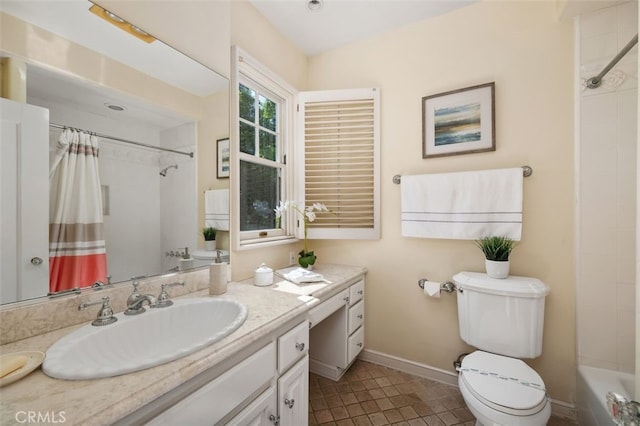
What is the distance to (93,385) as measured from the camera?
0.63 meters

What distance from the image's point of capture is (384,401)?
1.72 meters

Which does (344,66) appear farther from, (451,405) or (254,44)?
(451,405)

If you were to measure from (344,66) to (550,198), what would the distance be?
5.93 ft

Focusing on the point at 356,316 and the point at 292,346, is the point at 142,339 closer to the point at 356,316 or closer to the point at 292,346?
the point at 292,346

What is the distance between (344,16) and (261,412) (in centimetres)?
242

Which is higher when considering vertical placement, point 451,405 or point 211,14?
point 211,14

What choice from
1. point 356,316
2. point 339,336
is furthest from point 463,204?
point 339,336

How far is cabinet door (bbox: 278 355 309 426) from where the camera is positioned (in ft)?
3.52

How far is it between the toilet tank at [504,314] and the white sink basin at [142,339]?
1360 mm

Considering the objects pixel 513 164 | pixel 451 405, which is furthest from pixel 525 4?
pixel 451 405

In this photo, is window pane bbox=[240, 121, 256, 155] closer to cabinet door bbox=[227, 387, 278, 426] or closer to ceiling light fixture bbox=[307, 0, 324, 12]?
ceiling light fixture bbox=[307, 0, 324, 12]

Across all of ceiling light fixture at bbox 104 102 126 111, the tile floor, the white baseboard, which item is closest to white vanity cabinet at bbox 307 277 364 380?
the tile floor

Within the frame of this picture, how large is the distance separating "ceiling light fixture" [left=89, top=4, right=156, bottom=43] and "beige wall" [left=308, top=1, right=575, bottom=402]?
1474 mm
